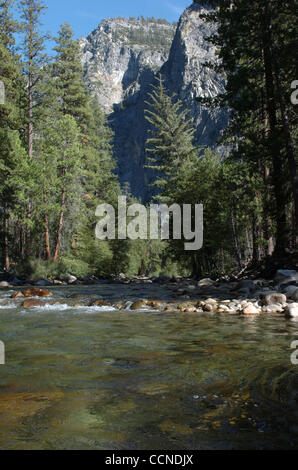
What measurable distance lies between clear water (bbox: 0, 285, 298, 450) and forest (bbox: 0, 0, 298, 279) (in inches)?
297

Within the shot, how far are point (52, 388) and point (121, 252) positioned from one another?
26.6 meters

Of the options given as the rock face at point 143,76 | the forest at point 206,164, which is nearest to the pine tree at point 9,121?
the forest at point 206,164

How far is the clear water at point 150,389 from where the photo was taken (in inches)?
91.1

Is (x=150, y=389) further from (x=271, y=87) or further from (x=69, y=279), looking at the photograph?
(x=69, y=279)

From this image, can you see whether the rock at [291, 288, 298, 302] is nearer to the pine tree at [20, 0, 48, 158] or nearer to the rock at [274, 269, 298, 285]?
the rock at [274, 269, 298, 285]

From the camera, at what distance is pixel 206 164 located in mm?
20234

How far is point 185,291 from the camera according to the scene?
12.6 m

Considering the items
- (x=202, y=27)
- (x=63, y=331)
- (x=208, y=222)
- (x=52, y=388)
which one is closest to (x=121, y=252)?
(x=208, y=222)

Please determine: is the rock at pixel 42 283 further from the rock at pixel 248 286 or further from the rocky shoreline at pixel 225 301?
the rock at pixel 248 286
